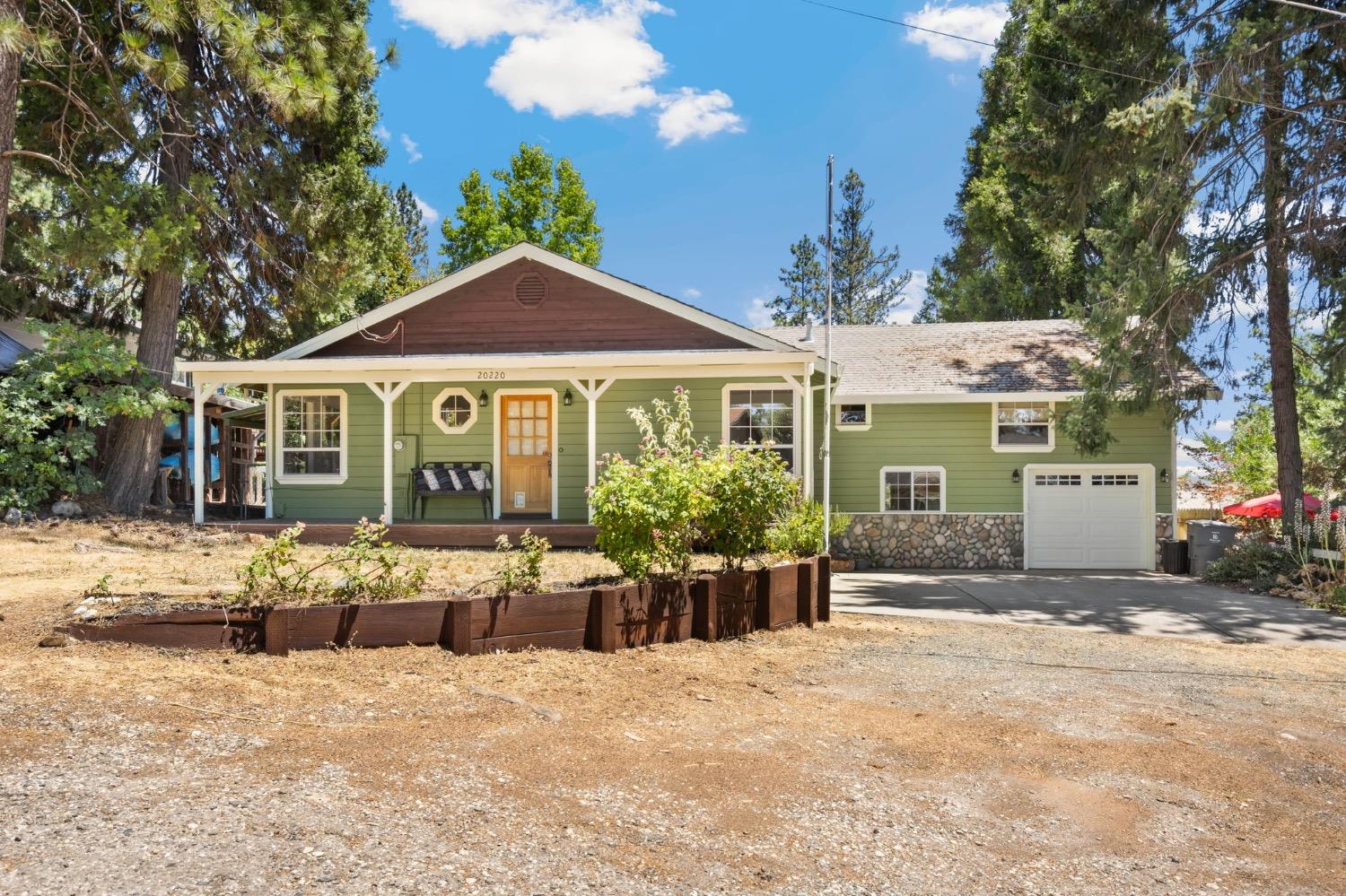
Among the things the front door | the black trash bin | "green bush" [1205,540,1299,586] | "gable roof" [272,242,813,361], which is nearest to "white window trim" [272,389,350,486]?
"gable roof" [272,242,813,361]

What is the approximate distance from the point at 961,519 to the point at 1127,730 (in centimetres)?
1004

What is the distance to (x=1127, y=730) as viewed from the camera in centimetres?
445

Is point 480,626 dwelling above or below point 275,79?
below

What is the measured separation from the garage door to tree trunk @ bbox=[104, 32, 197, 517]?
575 inches

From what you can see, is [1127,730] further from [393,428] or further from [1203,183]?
[393,428]

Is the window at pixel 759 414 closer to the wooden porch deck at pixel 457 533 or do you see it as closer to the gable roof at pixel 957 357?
the gable roof at pixel 957 357

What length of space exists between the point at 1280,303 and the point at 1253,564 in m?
4.12

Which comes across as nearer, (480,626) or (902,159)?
(480,626)

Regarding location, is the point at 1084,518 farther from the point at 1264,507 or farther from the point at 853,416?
the point at 853,416

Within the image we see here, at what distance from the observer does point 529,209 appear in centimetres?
3109

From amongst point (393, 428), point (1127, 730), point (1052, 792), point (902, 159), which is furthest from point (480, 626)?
point (902, 159)

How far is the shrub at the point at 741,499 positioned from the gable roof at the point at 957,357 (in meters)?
7.69

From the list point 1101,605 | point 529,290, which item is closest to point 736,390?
point 529,290

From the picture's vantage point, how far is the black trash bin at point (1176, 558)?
13656 millimetres
